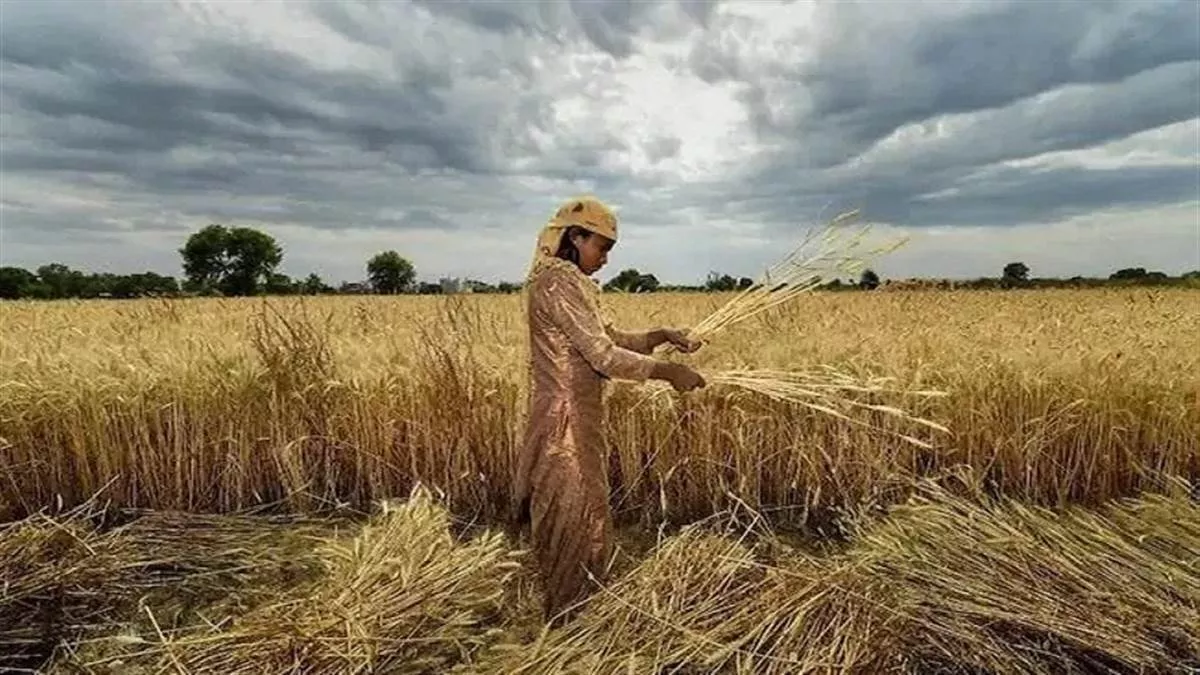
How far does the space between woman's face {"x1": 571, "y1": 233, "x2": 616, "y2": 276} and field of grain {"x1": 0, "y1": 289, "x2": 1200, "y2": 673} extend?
29.5 inches

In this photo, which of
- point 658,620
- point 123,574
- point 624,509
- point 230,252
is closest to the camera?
point 658,620

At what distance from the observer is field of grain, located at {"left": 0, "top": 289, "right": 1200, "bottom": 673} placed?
Answer: 7.92ft

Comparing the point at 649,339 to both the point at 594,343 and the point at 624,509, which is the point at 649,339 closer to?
the point at 594,343

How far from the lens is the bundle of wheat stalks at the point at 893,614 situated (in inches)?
88.4

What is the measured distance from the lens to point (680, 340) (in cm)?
292

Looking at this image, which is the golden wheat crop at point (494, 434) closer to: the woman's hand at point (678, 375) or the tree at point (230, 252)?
the woman's hand at point (678, 375)

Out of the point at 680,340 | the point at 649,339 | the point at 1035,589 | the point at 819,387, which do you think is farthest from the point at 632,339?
the point at 1035,589

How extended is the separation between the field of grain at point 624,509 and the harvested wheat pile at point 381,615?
10mm

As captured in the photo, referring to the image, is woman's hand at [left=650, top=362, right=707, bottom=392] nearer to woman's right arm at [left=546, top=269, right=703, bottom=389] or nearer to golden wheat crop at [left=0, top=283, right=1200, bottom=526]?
woman's right arm at [left=546, top=269, right=703, bottom=389]

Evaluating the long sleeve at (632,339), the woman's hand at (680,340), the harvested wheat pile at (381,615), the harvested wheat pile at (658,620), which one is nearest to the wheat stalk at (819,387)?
the woman's hand at (680,340)

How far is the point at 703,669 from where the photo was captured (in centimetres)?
222

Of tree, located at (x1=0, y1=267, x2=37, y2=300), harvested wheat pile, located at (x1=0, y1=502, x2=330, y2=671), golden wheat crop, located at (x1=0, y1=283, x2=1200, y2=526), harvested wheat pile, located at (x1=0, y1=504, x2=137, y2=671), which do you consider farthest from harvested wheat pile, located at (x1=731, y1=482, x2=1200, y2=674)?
tree, located at (x1=0, y1=267, x2=37, y2=300)

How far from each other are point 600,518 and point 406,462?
1.66m

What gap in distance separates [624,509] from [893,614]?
70.4 inches
